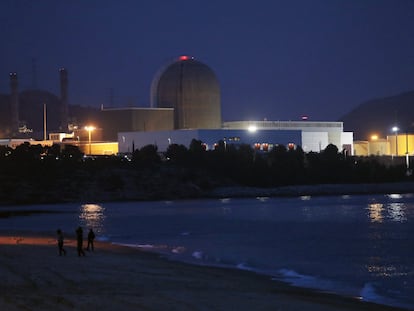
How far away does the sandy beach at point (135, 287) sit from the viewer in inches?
704

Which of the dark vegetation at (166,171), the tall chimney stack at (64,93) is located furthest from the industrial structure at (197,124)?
the tall chimney stack at (64,93)

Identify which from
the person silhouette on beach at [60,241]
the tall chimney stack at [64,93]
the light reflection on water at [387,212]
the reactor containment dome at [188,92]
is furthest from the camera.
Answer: the tall chimney stack at [64,93]

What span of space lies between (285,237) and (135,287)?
19985 mm

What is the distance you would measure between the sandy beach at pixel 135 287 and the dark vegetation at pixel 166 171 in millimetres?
53032

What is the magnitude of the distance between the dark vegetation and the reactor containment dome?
→ 34.3ft

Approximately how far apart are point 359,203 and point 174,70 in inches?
1636

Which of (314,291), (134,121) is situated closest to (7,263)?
(314,291)

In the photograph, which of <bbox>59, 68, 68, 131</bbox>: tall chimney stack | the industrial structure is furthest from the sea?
<bbox>59, 68, 68, 131</bbox>: tall chimney stack

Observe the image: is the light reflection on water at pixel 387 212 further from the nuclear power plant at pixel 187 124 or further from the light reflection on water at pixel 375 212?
the nuclear power plant at pixel 187 124

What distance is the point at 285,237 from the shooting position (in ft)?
132

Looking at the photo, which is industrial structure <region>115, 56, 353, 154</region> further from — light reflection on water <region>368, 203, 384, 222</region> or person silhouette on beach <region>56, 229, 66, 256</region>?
person silhouette on beach <region>56, 229, 66, 256</region>

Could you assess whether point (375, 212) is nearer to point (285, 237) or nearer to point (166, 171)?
point (285, 237)

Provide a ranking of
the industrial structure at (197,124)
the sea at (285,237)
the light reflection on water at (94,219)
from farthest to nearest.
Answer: the industrial structure at (197,124) < the light reflection on water at (94,219) < the sea at (285,237)

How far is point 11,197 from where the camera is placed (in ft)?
260
